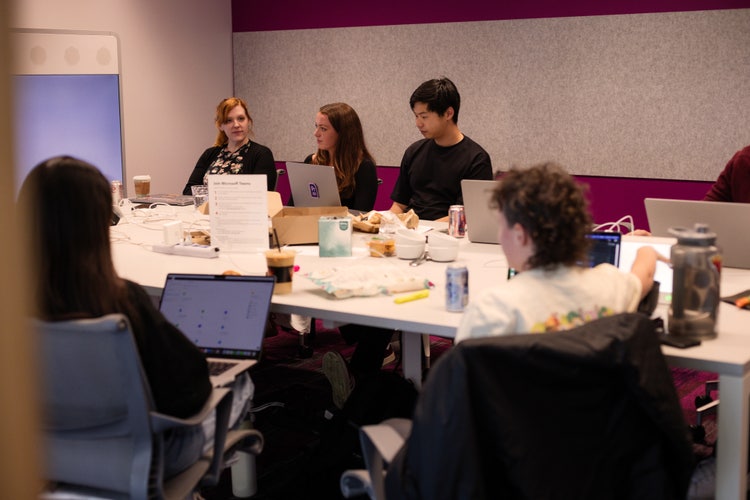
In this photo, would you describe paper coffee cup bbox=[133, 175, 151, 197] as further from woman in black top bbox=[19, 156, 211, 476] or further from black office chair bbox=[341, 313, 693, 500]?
black office chair bbox=[341, 313, 693, 500]

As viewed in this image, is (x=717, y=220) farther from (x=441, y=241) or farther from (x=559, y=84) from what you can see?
(x=559, y=84)

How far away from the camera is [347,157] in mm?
4422

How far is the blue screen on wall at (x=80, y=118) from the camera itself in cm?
570

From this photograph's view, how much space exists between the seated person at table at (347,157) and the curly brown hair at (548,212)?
2539 millimetres

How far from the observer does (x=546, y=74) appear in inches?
222

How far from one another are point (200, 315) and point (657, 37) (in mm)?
3866

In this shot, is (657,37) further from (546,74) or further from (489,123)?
(489,123)

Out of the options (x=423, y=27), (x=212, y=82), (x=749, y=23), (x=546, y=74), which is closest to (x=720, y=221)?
(x=749, y=23)

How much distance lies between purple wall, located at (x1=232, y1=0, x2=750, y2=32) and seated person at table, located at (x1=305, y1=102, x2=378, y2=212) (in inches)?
74.9

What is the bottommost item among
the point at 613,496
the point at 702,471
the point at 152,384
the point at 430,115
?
the point at 702,471

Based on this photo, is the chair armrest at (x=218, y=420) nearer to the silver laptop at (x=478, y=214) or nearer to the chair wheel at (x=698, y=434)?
the silver laptop at (x=478, y=214)

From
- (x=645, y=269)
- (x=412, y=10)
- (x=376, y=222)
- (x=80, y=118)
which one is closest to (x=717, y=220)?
(x=645, y=269)

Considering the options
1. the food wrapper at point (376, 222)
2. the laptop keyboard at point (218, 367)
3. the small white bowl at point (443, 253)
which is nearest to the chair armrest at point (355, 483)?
the laptop keyboard at point (218, 367)

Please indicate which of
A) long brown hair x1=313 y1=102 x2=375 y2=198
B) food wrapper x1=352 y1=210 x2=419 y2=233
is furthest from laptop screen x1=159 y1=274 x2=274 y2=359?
long brown hair x1=313 y1=102 x2=375 y2=198
